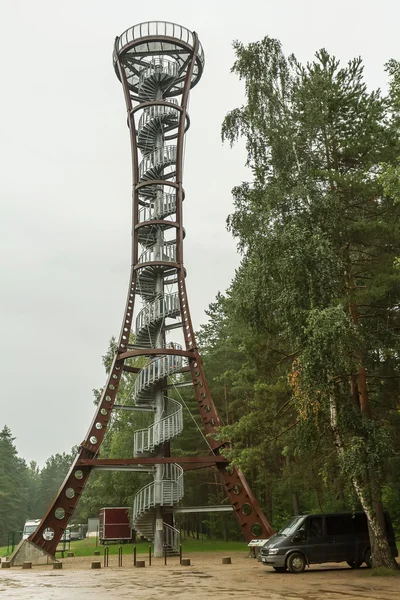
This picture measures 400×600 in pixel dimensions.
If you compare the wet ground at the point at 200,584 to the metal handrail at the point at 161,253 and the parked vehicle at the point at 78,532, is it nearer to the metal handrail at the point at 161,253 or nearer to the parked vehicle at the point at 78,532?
the metal handrail at the point at 161,253

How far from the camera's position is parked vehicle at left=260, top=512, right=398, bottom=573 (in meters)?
15.5

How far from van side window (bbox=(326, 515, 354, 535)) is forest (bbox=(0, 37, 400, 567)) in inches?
22.5

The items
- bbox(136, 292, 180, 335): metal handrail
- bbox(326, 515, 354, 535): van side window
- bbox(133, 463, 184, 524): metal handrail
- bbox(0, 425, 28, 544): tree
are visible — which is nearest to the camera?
bbox(326, 515, 354, 535): van side window

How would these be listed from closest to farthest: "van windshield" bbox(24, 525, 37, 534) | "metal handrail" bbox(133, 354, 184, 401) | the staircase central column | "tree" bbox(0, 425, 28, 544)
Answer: the staircase central column, "metal handrail" bbox(133, 354, 184, 401), "van windshield" bbox(24, 525, 37, 534), "tree" bbox(0, 425, 28, 544)

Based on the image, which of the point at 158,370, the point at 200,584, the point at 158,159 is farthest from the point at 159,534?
the point at 158,159

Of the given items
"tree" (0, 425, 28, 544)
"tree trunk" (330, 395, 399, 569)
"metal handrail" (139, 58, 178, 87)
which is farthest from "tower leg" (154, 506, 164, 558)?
"tree" (0, 425, 28, 544)

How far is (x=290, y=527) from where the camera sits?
52.5ft

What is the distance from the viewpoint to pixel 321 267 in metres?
14.2

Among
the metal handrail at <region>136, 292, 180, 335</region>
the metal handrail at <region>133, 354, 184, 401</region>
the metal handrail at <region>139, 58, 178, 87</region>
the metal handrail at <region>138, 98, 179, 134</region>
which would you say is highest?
the metal handrail at <region>139, 58, 178, 87</region>

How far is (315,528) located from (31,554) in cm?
1108

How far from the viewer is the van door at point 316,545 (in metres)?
15.6

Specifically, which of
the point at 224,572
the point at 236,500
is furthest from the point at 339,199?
the point at 236,500

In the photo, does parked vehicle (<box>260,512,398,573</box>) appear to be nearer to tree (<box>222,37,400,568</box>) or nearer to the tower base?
tree (<box>222,37,400,568</box>)

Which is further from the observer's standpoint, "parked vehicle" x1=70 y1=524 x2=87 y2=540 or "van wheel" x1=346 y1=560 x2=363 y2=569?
"parked vehicle" x1=70 y1=524 x2=87 y2=540
